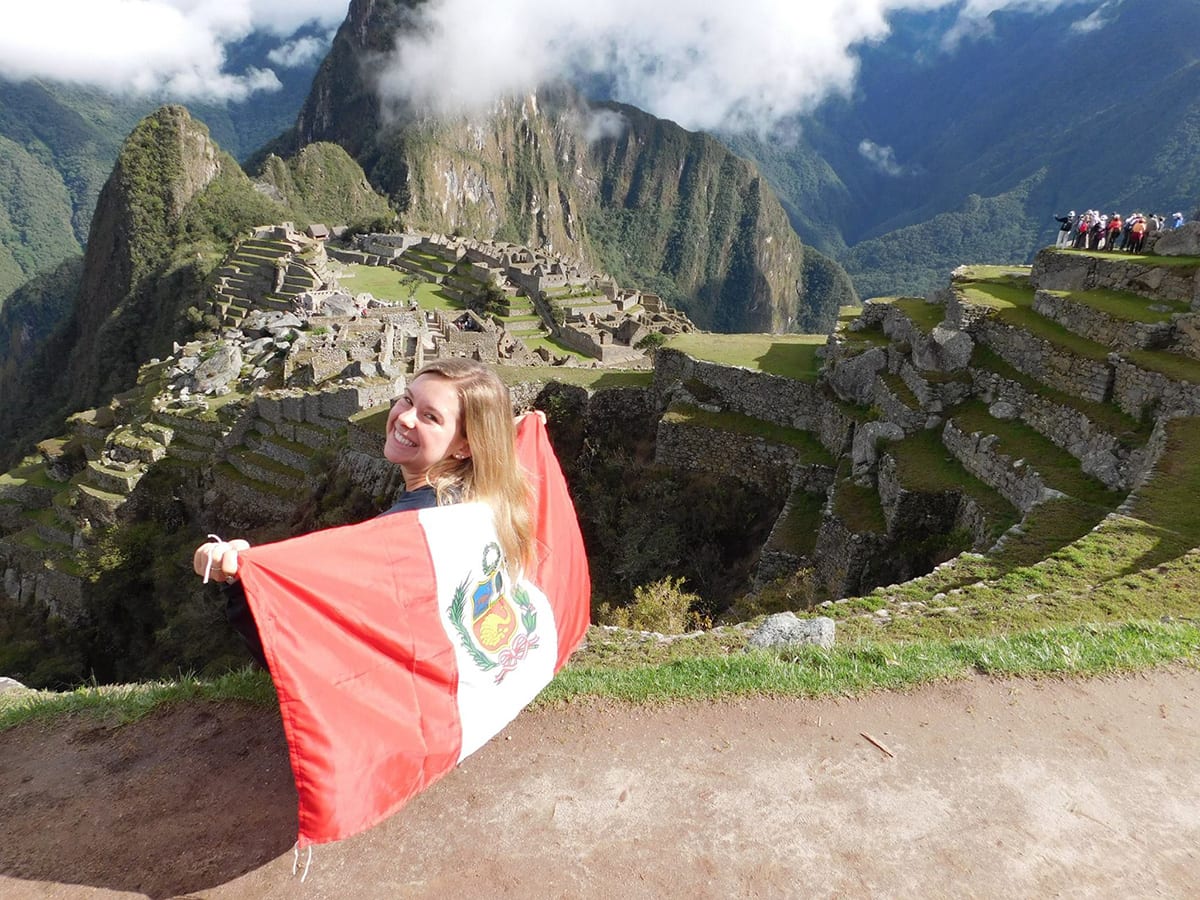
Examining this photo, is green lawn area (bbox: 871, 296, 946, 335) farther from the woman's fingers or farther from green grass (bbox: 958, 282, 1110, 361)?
→ the woman's fingers

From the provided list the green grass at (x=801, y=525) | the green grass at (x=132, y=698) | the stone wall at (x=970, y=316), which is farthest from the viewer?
the stone wall at (x=970, y=316)

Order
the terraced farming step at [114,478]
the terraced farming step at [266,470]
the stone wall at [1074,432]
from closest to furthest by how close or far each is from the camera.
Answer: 1. the stone wall at [1074,432]
2. the terraced farming step at [266,470]
3. the terraced farming step at [114,478]

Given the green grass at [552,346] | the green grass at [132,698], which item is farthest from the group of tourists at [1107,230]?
the green grass at [552,346]

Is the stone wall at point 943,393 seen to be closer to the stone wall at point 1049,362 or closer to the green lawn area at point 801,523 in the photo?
the stone wall at point 1049,362

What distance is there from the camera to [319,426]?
2017 cm

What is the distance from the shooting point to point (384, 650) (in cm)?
316

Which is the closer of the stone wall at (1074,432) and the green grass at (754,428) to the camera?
the stone wall at (1074,432)

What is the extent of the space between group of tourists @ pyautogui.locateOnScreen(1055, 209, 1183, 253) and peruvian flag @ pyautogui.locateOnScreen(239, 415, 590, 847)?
52.0ft

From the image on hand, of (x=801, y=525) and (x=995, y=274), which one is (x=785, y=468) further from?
(x=995, y=274)

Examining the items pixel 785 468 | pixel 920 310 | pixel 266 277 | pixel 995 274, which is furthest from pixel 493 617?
pixel 266 277

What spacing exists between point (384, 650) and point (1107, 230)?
58.5 ft

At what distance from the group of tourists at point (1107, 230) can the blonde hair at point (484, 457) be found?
609 inches

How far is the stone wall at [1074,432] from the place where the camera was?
8211 mm

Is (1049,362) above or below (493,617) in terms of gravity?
above
